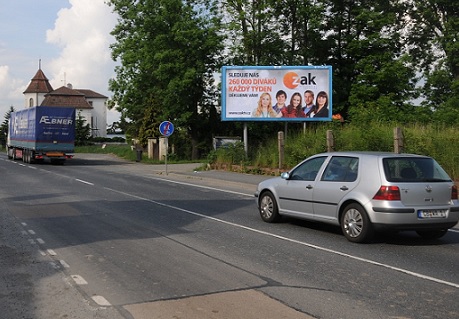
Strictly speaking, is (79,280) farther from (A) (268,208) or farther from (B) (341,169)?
(A) (268,208)

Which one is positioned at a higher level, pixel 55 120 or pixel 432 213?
pixel 55 120

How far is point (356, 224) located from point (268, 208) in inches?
103

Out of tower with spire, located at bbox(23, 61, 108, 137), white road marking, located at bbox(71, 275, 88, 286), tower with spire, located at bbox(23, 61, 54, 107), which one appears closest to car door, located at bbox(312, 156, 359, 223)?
white road marking, located at bbox(71, 275, 88, 286)

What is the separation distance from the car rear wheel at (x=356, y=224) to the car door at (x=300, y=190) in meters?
0.93

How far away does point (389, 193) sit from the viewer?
363 inches

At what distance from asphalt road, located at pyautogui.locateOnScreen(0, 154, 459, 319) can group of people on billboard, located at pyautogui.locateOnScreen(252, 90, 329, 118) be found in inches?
645

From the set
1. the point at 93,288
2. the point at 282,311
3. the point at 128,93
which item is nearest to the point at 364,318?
the point at 282,311

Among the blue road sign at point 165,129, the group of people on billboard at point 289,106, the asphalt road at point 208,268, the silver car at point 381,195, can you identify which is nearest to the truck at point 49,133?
the blue road sign at point 165,129

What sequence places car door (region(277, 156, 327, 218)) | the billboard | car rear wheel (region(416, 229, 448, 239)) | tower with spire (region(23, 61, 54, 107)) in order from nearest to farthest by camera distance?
1. car rear wheel (region(416, 229, 448, 239))
2. car door (region(277, 156, 327, 218))
3. the billboard
4. tower with spire (region(23, 61, 54, 107))

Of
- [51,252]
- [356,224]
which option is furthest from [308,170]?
[51,252]

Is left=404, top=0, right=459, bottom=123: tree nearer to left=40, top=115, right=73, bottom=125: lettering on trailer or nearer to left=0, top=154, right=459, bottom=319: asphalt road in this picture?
left=40, top=115, right=73, bottom=125: lettering on trailer

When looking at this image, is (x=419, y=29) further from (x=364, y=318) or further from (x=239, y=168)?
(x=364, y=318)

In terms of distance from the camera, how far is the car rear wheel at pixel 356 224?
9320 mm

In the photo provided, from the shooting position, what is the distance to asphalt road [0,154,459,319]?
229 inches
